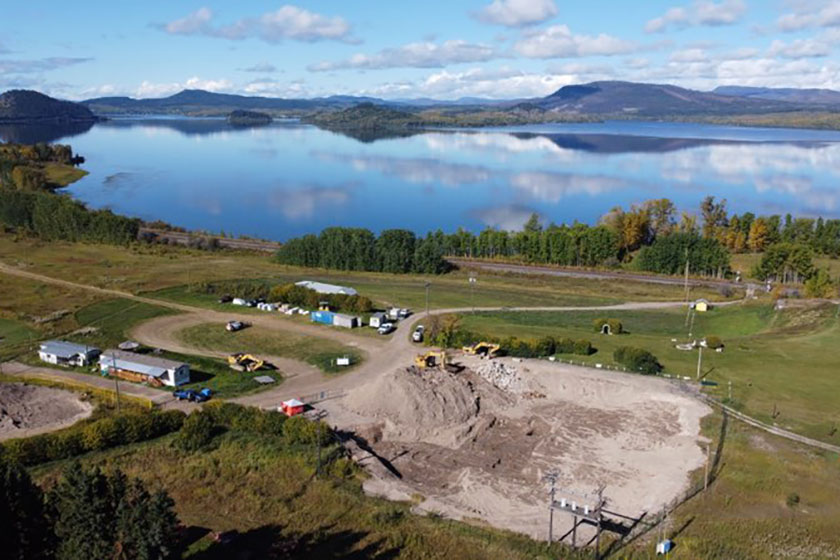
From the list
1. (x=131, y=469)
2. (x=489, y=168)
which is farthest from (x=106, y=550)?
(x=489, y=168)

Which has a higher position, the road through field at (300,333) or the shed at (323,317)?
the shed at (323,317)

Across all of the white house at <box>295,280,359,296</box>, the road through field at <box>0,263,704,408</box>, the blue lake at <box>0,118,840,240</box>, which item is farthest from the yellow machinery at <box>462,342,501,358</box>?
the blue lake at <box>0,118,840,240</box>

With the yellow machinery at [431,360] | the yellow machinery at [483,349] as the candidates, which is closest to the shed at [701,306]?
the yellow machinery at [483,349]

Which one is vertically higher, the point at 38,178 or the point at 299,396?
the point at 38,178

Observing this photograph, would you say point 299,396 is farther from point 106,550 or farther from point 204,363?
point 106,550

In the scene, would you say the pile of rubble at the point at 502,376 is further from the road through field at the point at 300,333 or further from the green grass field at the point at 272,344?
the green grass field at the point at 272,344

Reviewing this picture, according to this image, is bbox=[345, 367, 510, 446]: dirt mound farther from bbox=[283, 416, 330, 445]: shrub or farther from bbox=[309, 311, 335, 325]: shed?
bbox=[309, 311, 335, 325]: shed
